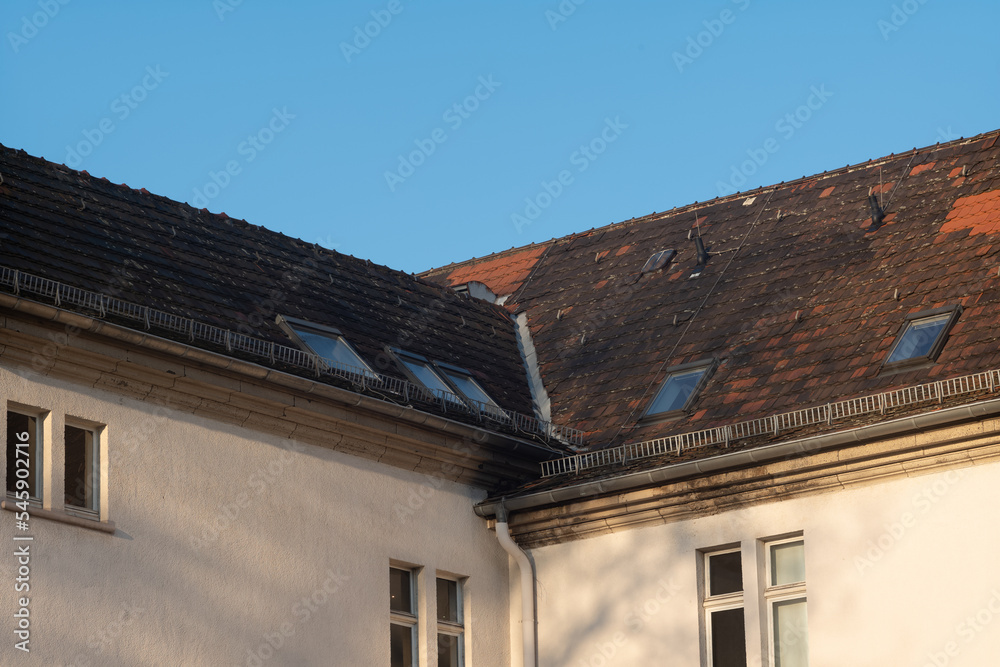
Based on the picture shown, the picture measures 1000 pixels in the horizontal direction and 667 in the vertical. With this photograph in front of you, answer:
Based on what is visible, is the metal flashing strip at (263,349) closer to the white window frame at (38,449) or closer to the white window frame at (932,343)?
the white window frame at (38,449)

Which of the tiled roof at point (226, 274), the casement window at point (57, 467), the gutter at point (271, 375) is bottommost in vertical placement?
the casement window at point (57, 467)

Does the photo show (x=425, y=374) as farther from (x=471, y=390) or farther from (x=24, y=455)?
(x=24, y=455)

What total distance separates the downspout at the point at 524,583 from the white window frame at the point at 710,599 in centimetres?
212

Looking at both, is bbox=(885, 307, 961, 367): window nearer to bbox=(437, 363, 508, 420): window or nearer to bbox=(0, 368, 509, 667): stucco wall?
bbox=(437, 363, 508, 420): window

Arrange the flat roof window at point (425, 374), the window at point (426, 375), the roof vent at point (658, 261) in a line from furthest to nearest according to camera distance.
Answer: the roof vent at point (658, 261) → the flat roof window at point (425, 374) → the window at point (426, 375)

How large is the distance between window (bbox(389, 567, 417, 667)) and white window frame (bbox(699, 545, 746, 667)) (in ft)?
10.2

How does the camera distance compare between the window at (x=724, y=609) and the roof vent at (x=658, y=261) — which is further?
the roof vent at (x=658, y=261)

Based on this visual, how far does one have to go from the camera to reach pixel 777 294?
2091 centimetres

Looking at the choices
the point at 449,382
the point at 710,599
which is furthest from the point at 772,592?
the point at 449,382

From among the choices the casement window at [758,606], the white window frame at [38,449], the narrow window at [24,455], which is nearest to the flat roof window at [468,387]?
the casement window at [758,606]

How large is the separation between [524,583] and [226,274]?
4881 mm

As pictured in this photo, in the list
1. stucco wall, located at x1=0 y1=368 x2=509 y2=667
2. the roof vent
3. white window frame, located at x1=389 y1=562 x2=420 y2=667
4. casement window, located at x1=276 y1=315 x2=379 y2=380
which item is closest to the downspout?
stucco wall, located at x1=0 y1=368 x2=509 y2=667

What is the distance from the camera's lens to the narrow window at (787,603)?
1714cm

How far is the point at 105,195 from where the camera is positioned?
19.4m
